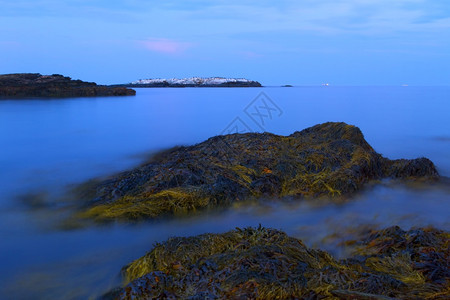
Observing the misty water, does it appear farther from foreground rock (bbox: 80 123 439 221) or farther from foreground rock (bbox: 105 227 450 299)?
foreground rock (bbox: 105 227 450 299)

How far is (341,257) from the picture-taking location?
382 centimetres

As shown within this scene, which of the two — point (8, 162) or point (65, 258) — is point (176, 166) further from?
point (8, 162)

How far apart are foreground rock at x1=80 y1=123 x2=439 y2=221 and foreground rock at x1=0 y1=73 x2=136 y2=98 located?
3303 cm

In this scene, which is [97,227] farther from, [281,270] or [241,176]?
[281,270]

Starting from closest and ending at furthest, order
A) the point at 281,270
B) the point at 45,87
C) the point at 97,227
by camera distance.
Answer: the point at 281,270
the point at 97,227
the point at 45,87

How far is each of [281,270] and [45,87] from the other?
3843cm

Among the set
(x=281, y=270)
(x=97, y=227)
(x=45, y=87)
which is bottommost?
(x=97, y=227)

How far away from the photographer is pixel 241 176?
19.3ft

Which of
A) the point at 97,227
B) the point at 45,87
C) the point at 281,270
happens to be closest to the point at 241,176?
the point at 97,227

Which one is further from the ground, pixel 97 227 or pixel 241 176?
pixel 241 176

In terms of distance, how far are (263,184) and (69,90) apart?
122 feet

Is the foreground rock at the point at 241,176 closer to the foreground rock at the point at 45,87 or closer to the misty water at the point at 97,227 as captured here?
the misty water at the point at 97,227

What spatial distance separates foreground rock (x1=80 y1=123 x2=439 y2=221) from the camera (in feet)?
16.6

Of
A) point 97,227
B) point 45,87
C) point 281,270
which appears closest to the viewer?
point 281,270
